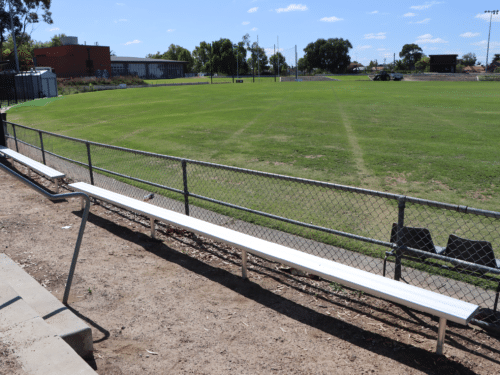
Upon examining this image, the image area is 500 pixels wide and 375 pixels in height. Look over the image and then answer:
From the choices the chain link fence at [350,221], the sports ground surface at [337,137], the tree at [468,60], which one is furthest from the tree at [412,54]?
the chain link fence at [350,221]

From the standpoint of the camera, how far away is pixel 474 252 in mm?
4332

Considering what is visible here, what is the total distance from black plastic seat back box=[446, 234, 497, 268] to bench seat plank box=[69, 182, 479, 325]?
760 millimetres

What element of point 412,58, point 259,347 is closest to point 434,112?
point 259,347

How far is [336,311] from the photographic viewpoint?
4492 millimetres

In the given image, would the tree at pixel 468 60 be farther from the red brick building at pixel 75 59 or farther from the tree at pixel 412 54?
the red brick building at pixel 75 59

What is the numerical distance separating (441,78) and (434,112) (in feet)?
181

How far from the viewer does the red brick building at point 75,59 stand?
8419cm

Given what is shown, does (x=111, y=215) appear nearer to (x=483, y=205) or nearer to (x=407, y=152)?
(x=483, y=205)

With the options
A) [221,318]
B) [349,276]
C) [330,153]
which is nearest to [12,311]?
[221,318]

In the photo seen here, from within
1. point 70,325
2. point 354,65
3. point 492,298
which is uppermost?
point 354,65

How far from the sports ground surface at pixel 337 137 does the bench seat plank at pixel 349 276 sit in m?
4.84

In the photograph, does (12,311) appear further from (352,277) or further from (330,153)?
(330,153)

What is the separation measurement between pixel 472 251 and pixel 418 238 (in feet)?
1.76

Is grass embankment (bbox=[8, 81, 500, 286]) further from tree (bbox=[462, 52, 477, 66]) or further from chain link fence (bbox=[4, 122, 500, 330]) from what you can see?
tree (bbox=[462, 52, 477, 66])
